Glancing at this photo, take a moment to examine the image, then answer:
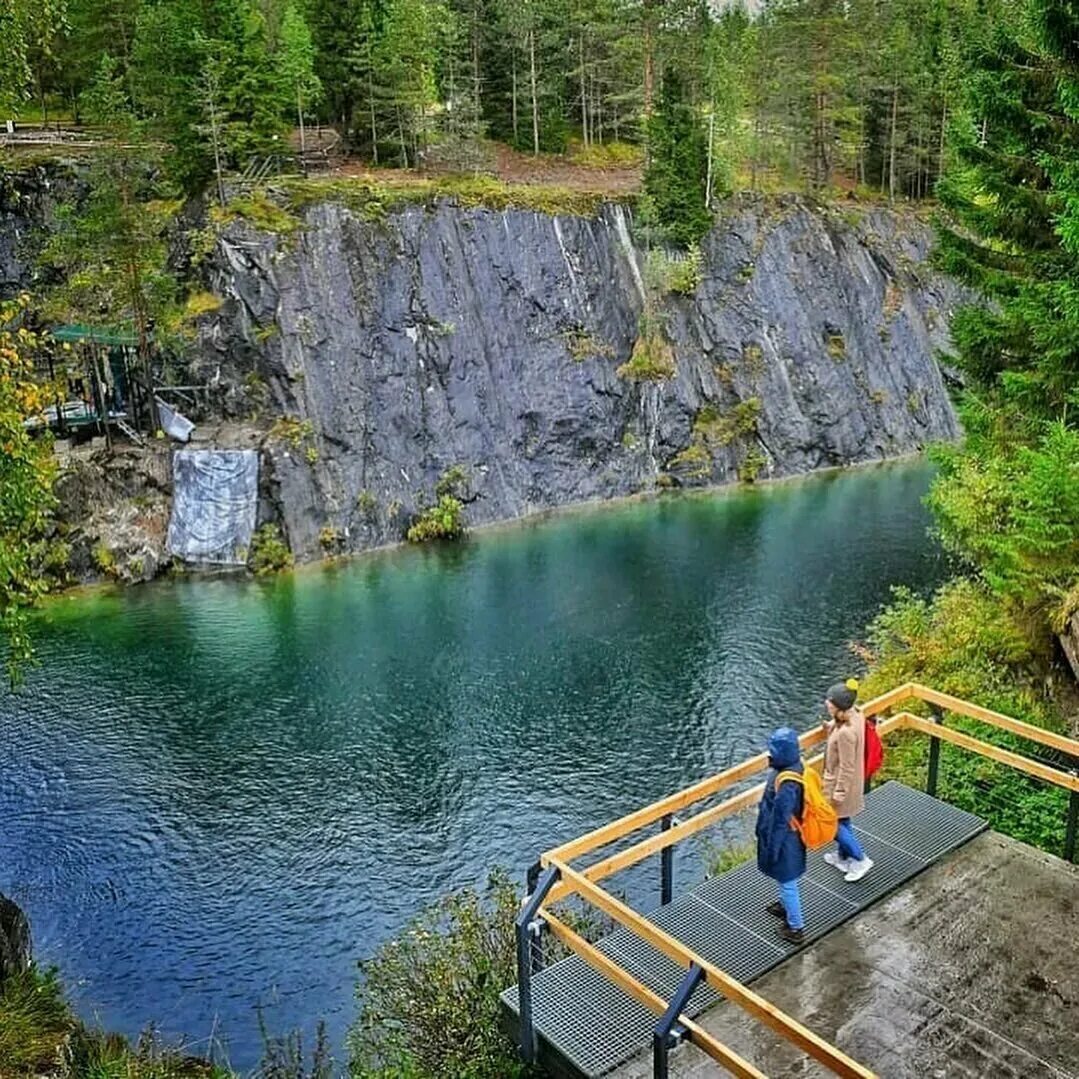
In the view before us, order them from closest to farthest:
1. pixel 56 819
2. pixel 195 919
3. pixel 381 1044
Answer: pixel 381 1044
pixel 195 919
pixel 56 819

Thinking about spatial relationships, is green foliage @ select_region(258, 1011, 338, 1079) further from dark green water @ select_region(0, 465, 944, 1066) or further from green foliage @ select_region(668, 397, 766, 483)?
green foliage @ select_region(668, 397, 766, 483)

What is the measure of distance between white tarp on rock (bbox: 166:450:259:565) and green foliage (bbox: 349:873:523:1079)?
23.3 metres

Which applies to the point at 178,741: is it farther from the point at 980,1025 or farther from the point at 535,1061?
the point at 980,1025

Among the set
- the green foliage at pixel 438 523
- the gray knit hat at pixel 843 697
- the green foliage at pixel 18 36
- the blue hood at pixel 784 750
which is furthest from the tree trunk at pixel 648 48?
the blue hood at pixel 784 750

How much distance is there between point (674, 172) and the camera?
43.5m

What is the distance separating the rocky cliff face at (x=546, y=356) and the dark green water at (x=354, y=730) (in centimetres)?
452

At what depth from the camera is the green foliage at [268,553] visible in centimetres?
3241

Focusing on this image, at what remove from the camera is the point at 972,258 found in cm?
1588

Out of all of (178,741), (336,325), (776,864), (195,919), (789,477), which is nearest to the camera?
(776,864)

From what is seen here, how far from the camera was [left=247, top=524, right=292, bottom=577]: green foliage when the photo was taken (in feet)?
106

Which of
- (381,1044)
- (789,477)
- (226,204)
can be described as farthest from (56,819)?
(789,477)

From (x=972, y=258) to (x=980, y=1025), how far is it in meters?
12.5

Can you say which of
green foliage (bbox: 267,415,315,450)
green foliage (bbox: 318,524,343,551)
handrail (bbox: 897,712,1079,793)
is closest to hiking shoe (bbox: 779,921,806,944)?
handrail (bbox: 897,712,1079,793)

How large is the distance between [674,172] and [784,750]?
131 feet
